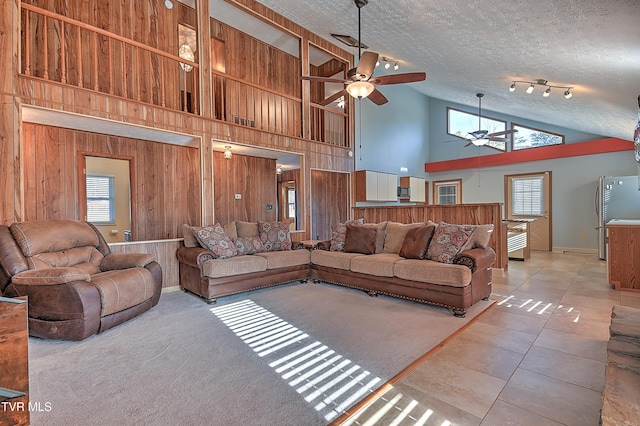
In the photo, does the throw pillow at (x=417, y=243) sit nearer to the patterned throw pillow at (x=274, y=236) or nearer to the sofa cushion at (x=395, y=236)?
the sofa cushion at (x=395, y=236)

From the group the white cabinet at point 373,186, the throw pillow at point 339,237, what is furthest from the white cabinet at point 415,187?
the throw pillow at point 339,237

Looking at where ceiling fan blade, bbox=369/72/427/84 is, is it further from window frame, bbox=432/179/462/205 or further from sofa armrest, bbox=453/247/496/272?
window frame, bbox=432/179/462/205

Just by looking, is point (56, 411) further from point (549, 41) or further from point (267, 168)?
point (267, 168)

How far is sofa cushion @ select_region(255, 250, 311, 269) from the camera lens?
4.36 metres

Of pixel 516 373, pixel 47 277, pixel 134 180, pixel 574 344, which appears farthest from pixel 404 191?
pixel 47 277

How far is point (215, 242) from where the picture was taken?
13.5 feet

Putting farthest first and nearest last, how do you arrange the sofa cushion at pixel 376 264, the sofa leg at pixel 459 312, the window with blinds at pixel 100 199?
the window with blinds at pixel 100 199, the sofa cushion at pixel 376 264, the sofa leg at pixel 459 312

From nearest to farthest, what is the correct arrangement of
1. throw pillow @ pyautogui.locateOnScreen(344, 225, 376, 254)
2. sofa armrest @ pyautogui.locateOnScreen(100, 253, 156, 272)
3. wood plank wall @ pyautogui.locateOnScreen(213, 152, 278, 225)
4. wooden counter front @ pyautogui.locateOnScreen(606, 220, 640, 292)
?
sofa armrest @ pyautogui.locateOnScreen(100, 253, 156, 272)
wooden counter front @ pyautogui.locateOnScreen(606, 220, 640, 292)
throw pillow @ pyautogui.locateOnScreen(344, 225, 376, 254)
wood plank wall @ pyautogui.locateOnScreen(213, 152, 278, 225)

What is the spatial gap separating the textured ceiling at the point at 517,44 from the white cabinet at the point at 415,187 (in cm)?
258

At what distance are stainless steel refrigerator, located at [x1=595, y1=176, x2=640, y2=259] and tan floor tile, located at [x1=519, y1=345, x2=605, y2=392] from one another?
5.25m

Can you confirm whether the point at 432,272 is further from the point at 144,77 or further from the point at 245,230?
the point at 144,77

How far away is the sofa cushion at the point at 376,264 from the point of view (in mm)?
3771

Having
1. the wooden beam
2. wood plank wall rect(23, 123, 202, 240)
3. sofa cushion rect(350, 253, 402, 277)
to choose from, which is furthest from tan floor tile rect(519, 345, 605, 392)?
the wooden beam

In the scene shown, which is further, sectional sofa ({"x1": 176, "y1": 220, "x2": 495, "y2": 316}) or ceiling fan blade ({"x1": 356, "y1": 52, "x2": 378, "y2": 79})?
ceiling fan blade ({"x1": 356, "y1": 52, "x2": 378, "y2": 79})
